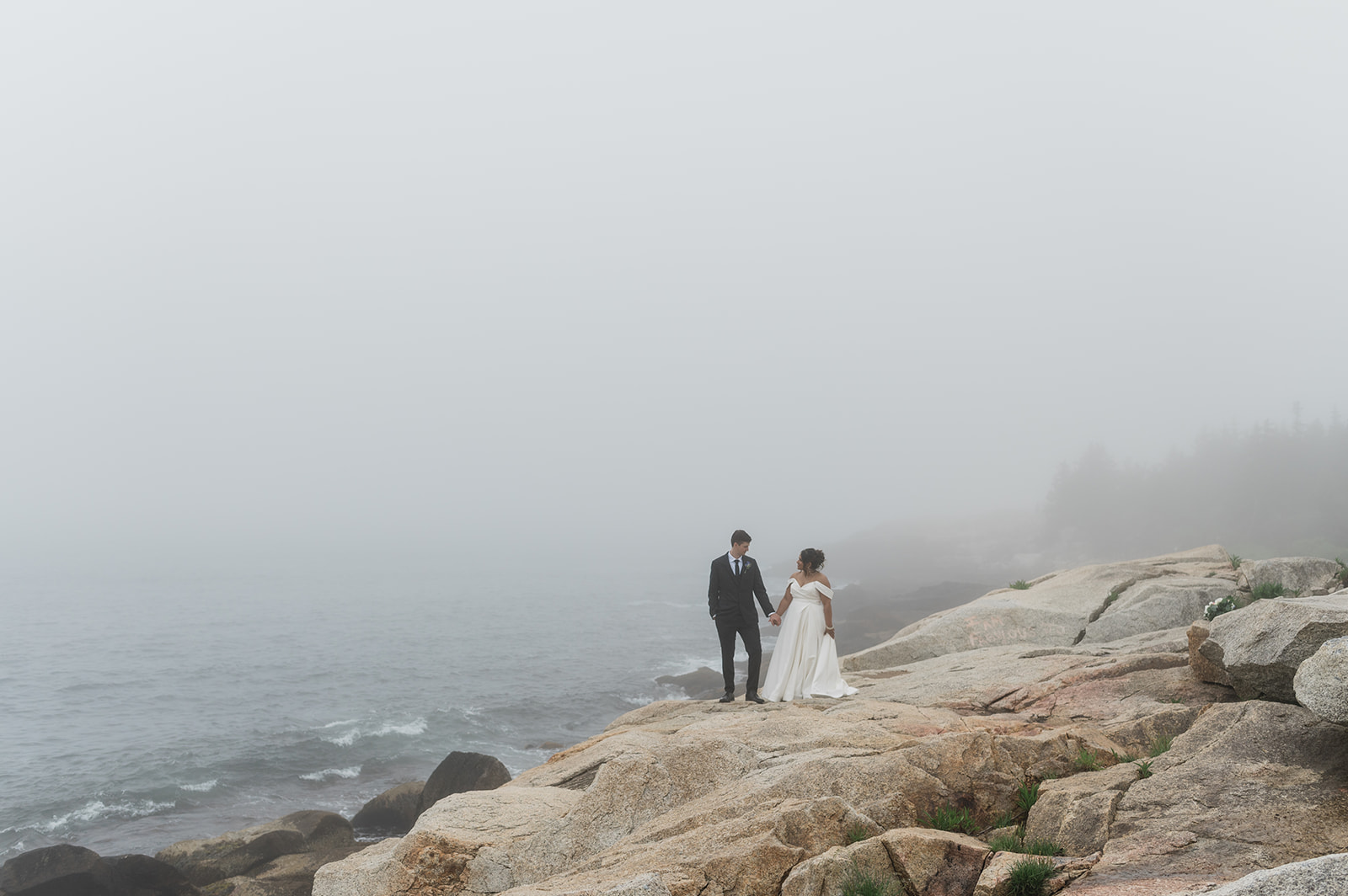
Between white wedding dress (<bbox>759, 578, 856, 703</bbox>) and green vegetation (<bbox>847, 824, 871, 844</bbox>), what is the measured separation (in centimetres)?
656

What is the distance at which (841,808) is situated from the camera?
312 inches

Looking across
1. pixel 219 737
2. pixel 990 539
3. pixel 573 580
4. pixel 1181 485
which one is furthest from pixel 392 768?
pixel 990 539

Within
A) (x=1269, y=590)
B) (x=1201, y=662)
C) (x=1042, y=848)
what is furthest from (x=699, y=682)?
(x=1042, y=848)

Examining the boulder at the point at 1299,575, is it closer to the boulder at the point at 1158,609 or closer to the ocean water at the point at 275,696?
the boulder at the point at 1158,609

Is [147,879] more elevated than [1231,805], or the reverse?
[1231,805]

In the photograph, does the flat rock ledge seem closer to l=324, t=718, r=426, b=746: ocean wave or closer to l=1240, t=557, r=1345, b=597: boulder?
l=1240, t=557, r=1345, b=597: boulder

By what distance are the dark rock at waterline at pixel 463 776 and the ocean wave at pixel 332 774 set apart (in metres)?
12.8

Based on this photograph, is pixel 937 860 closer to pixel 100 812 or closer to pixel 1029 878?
pixel 1029 878

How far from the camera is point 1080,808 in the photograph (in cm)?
738

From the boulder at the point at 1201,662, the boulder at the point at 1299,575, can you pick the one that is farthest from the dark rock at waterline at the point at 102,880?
the boulder at the point at 1299,575

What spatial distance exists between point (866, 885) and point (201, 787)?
41.9 meters

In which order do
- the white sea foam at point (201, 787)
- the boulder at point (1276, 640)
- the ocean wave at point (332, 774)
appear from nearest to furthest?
the boulder at point (1276, 640), the white sea foam at point (201, 787), the ocean wave at point (332, 774)

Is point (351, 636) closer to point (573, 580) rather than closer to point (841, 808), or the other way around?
point (573, 580)

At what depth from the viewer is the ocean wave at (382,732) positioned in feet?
146
